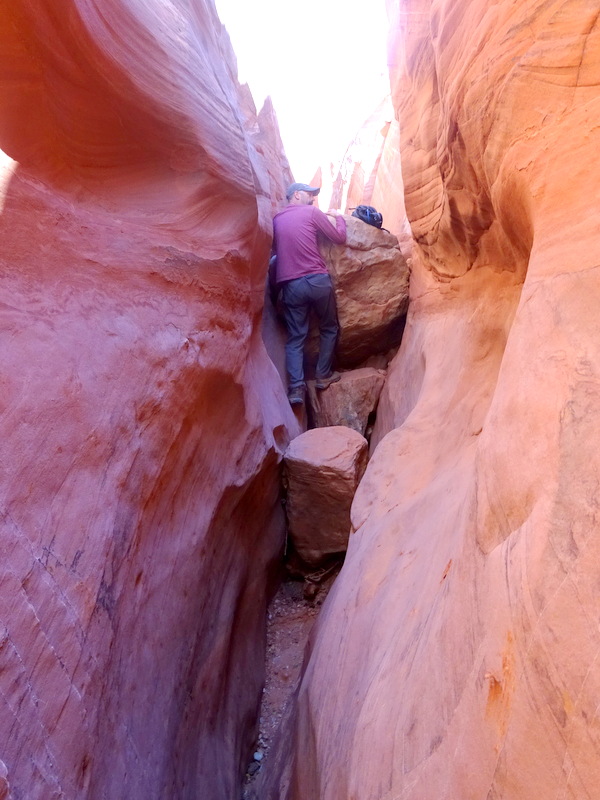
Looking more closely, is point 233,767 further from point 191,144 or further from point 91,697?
point 191,144

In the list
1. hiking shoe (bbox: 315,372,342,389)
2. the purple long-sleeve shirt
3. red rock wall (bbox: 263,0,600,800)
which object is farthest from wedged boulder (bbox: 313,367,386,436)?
red rock wall (bbox: 263,0,600,800)

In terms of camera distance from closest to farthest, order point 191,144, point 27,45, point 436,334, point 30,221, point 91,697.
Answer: point 91,697 → point 30,221 → point 27,45 → point 191,144 → point 436,334

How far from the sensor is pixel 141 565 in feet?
7.80

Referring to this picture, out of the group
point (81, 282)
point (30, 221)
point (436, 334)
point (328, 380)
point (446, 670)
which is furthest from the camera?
point (328, 380)

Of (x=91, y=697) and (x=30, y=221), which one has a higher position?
(x=30, y=221)

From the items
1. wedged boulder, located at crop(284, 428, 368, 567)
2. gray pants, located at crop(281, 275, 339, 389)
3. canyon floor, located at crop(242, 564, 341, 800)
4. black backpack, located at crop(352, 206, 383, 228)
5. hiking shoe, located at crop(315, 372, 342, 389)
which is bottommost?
canyon floor, located at crop(242, 564, 341, 800)

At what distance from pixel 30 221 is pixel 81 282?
308mm

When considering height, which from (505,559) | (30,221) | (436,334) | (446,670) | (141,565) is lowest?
(141,565)

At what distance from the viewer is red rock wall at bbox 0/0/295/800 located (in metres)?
1.79

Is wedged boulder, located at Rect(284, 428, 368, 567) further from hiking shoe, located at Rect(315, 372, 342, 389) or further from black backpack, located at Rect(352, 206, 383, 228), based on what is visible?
black backpack, located at Rect(352, 206, 383, 228)

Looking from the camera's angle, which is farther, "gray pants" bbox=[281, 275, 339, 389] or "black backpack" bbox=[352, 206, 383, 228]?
"black backpack" bbox=[352, 206, 383, 228]

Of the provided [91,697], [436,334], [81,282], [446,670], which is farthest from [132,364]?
[436,334]

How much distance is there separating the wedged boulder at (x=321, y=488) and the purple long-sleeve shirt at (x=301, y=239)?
212cm

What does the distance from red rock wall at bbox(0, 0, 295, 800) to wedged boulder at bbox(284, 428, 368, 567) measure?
11.1 inches
